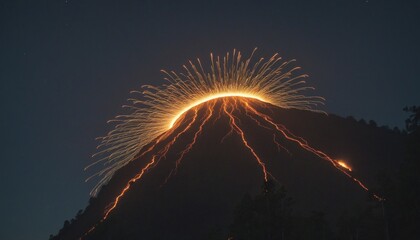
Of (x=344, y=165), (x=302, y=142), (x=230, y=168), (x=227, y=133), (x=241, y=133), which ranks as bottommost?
(x=230, y=168)

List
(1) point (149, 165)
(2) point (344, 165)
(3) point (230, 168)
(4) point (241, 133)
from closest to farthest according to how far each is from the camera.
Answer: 1. (3) point (230, 168)
2. (2) point (344, 165)
3. (1) point (149, 165)
4. (4) point (241, 133)

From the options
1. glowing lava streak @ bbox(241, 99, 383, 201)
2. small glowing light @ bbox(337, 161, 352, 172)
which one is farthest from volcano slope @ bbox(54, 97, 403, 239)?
small glowing light @ bbox(337, 161, 352, 172)

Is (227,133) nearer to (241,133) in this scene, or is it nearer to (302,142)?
(241,133)

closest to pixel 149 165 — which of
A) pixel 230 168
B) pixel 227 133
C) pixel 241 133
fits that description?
pixel 227 133

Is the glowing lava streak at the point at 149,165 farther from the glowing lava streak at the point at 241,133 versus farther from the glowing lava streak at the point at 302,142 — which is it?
the glowing lava streak at the point at 302,142

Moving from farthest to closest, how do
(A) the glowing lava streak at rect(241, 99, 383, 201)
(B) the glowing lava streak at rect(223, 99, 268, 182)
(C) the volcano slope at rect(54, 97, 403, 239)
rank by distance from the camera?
(B) the glowing lava streak at rect(223, 99, 268, 182) → (A) the glowing lava streak at rect(241, 99, 383, 201) → (C) the volcano slope at rect(54, 97, 403, 239)

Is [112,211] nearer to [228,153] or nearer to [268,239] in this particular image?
[228,153]

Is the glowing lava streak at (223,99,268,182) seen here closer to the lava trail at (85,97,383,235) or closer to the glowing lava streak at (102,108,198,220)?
the lava trail at (85,97,383,235)

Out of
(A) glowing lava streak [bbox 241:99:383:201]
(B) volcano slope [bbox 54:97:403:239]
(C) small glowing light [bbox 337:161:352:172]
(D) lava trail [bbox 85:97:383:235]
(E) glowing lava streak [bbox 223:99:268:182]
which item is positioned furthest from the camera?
(D) lava trail [bbox 85:97:383:235]
